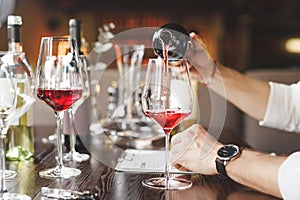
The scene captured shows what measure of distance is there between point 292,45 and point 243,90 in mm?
3050

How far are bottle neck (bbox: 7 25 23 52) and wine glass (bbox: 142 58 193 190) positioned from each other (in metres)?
0.33

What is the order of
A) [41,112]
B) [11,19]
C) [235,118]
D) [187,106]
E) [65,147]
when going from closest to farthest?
[187,106], [11,19], [65,147], [41,112], [235,118]

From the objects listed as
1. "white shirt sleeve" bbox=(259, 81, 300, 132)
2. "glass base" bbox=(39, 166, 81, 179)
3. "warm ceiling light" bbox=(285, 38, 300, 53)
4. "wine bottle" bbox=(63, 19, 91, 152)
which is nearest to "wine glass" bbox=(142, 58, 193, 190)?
"glass base" bbox=(39, 166, 81, 179)

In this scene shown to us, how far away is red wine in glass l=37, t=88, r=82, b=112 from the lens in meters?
1.07

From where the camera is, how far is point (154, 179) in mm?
1026

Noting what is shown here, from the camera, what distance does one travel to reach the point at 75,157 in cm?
126

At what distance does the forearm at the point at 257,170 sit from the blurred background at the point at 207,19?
3.51 metres

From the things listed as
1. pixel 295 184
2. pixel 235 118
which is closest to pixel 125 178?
pixel 295 184

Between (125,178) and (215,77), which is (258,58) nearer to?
(215,77)

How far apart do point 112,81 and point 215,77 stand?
0.71 m

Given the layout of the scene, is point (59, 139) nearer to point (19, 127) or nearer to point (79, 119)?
point (19, 127)

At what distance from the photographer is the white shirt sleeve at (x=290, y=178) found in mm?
868

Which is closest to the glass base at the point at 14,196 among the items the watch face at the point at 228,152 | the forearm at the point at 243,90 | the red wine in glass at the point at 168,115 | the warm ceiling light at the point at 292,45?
the red wine in glass at the point at 168,115

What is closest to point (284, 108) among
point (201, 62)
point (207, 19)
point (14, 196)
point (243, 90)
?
point (243, 90)
